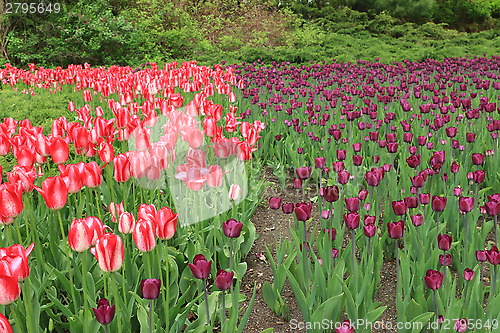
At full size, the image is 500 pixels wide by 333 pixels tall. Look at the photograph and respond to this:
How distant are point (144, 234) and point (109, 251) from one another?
0.14 metres

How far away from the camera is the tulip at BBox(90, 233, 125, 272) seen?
1.51m

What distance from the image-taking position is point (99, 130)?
2674 mm

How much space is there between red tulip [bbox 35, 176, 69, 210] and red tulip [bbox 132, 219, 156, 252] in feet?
1.12

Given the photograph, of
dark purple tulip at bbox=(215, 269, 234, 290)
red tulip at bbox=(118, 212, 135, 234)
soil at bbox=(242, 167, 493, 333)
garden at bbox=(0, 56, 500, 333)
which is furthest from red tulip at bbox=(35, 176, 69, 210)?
soil at bbox=(242, 167, 493, 333)

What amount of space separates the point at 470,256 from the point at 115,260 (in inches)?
66.1

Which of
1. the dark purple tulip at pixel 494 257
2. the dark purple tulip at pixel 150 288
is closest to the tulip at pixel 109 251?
the dark purple tulip at pixel 150 288

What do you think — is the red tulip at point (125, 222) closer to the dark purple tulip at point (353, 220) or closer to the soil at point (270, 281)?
the soil at point (270, 281)

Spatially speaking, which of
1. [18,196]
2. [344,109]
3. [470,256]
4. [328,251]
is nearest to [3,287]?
[18,196]

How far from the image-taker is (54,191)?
1718 mm

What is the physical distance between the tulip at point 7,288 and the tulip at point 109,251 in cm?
26

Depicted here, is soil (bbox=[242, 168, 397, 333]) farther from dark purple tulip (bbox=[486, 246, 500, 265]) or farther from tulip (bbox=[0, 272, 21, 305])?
tulip (bbox=[0, 272, 21, 305])

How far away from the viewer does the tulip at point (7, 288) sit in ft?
4.22

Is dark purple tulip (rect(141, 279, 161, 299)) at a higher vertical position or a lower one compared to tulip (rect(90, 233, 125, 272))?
lower

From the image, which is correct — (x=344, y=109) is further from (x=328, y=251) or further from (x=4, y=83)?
(x=4, y=83)
